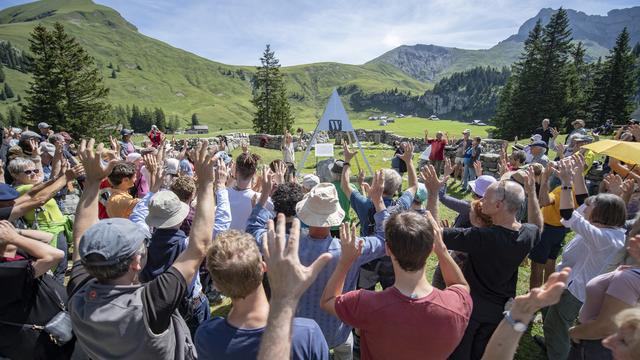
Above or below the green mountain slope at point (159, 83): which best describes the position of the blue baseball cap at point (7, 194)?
below

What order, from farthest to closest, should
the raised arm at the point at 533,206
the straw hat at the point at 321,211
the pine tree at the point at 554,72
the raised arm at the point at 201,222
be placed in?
the pine tree at the point at 554,72
the raised arm at the point at 533,206
the straw hat at the point at 321,211
the raised arm at the point at 201,222

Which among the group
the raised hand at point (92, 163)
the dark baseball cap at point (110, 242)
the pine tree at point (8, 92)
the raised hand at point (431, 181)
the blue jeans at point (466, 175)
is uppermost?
the pine tree at point (8, 92)

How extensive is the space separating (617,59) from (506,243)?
51210 mm

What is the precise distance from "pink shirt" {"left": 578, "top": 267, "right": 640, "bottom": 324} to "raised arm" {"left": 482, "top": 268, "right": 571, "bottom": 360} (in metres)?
1.30

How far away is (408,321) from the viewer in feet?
6.47

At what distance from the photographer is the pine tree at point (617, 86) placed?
126ft

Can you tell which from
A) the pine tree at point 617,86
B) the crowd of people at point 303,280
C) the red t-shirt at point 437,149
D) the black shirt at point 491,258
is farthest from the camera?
the pine tree at point 617,86

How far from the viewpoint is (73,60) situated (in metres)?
28.8

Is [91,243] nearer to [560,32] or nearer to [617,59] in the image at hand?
[560,32]

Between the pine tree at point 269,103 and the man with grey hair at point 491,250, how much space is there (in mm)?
38947

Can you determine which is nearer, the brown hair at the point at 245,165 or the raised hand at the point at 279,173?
the brown hair at the point at 245,165

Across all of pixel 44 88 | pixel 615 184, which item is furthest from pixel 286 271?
pixel 44 88

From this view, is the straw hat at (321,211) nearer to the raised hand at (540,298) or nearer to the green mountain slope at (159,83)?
the raised hand at (540,298)

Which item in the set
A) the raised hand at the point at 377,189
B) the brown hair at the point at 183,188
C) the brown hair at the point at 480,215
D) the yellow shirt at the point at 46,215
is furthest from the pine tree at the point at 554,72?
the yellow shirt at the point at 46,215
